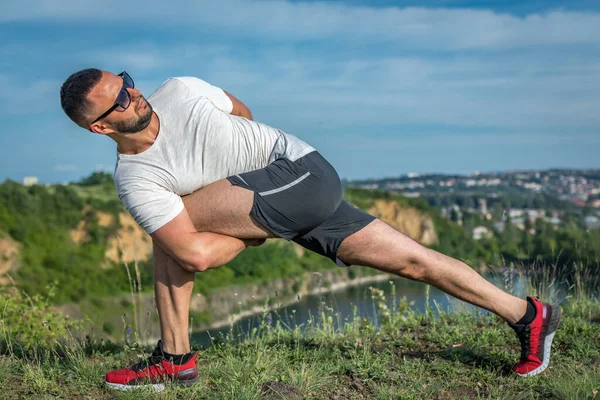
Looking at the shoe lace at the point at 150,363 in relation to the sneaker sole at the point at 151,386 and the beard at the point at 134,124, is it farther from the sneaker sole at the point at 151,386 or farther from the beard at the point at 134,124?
the beard at the point at 134,124

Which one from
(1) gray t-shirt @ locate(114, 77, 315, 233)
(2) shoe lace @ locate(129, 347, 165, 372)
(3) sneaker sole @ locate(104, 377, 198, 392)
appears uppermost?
(1) gray t-shirt @ locate(114, 77, 315, 233)

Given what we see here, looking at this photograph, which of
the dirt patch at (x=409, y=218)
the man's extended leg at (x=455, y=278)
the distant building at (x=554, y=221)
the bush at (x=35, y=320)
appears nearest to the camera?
the man's extended leg at (x=455, y=278)

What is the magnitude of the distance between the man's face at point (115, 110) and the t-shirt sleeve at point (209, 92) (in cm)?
33

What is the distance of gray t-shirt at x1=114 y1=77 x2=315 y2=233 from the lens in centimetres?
295

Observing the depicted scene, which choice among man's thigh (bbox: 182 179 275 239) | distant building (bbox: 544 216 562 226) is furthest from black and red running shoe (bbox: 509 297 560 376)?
distant building (bbox: 544 216 562 226)

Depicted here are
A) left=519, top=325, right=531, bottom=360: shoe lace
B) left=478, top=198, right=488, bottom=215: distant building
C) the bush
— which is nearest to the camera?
left=519, top=325, right=531, bottom=360: shoe lace

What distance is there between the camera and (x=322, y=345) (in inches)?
156

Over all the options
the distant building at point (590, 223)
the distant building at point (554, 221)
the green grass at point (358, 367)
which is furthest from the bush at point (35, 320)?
the distant building at point (554, 221)

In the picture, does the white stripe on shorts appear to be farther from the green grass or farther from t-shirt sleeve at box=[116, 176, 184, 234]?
the green grass

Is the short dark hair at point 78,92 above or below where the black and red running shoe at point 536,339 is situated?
above

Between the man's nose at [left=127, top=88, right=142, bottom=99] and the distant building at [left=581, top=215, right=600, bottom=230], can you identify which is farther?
the distant building at [left=581, top=215, right=600, bottom=230]

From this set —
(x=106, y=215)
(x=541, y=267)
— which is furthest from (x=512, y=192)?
(x=541, y=267)

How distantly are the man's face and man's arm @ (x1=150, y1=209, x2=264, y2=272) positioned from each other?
0.43m

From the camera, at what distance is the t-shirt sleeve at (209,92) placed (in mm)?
3272
